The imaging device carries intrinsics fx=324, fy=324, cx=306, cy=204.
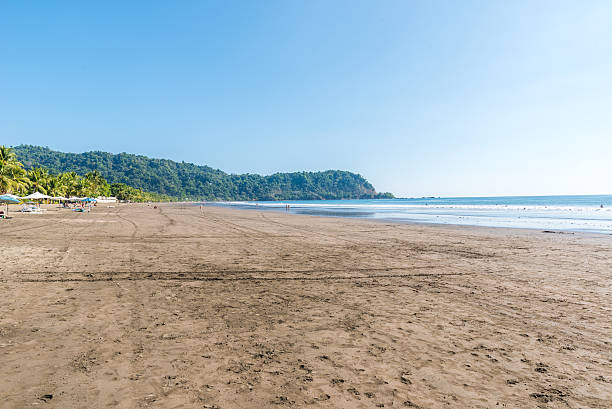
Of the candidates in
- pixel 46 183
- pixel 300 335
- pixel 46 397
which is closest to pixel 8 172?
pixel 46 183

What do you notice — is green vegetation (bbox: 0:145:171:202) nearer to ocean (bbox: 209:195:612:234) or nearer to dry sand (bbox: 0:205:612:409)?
ocean (bbox: 209:195:612:234)

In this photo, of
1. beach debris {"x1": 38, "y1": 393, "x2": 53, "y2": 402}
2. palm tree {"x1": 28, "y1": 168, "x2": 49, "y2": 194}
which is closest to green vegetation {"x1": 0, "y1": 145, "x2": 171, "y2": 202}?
palm tree {"x1": 28, "y1": 168, "x2": 49, "y2": 194}

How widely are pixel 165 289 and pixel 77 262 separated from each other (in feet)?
17.8

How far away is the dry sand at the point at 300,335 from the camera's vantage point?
3777mm

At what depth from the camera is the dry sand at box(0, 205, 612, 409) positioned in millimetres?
3777

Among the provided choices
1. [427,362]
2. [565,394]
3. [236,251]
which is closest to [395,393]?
[427,362]

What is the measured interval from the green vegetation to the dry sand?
65999 mm

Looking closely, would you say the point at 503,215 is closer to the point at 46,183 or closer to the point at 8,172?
the point at 8,172

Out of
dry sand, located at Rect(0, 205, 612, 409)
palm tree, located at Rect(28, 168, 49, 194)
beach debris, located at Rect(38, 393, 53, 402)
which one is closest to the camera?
beach debris, located at Rect(38, 393, 53, 402)

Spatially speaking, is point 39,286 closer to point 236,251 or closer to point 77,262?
point 77,262

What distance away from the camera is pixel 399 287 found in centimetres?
880

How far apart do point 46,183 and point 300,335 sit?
4147 inches

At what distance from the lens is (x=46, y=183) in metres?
85.3

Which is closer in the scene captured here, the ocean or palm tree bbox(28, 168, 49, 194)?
the ocean
